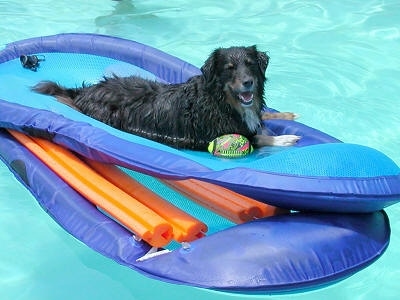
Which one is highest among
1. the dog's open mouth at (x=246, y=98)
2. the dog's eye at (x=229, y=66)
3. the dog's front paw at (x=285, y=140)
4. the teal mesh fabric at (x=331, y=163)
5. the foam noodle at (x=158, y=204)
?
the dog's eye at (x=229, y=66)

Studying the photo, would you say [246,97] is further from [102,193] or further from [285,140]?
[102,193]

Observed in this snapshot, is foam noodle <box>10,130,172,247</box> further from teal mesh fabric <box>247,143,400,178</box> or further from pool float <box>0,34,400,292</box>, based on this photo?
teal mesh fabric <box>247,143,400,178</box>

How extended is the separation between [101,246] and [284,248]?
1050mm

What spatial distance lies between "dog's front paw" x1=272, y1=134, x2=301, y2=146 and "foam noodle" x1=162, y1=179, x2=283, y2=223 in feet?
2.17

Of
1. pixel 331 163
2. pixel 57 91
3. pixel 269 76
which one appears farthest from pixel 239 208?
pixel 269 76

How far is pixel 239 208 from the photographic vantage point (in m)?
3.48

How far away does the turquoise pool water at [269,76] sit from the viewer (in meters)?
3.79

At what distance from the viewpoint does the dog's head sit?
3.94 metres

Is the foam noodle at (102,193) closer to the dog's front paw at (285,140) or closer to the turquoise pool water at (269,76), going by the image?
the turquoise pool water at (269,76)

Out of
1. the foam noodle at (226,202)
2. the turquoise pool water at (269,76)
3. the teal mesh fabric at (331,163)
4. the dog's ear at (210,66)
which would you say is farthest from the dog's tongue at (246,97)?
the turquoise pool water at (269,76)

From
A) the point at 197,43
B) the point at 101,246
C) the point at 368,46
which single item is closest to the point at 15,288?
the point at 101,246

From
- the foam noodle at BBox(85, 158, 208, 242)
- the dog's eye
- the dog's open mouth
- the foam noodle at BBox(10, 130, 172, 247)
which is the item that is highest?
the dog's eye

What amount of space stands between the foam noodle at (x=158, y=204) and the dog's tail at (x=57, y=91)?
0.78m

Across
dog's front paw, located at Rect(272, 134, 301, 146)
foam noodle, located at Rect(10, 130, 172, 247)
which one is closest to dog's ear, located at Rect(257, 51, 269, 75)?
dog's front paw, located at Rect(272, 134, 301, 146)
